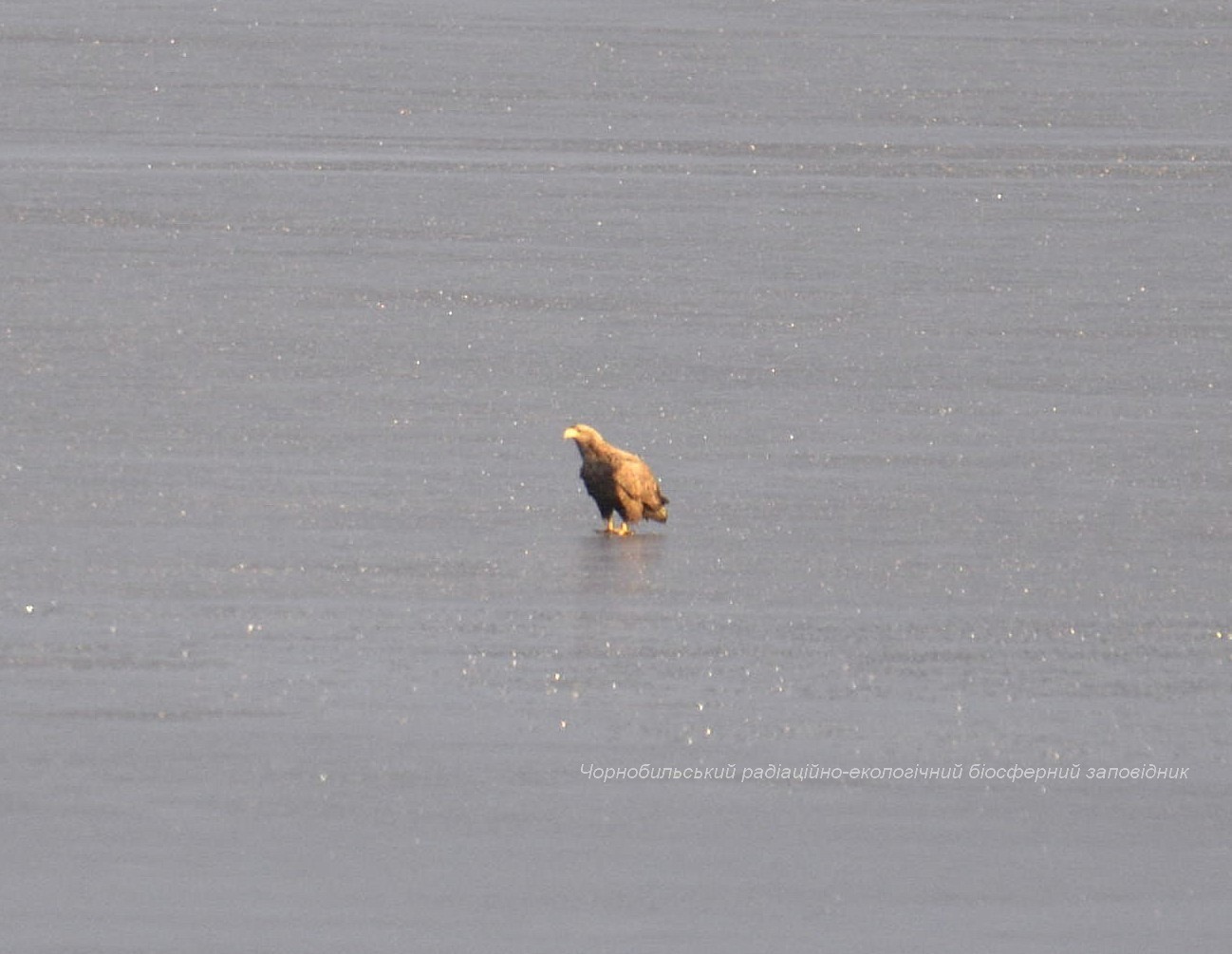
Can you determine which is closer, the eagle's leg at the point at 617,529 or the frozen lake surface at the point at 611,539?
the frozen lake surface at the point at 611,539

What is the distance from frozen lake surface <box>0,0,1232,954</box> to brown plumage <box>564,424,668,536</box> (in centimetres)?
19

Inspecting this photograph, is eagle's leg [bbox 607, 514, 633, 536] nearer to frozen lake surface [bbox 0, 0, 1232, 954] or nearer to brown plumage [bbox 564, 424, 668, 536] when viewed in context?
brown plumage [bbox 564, 424, 668, 536]

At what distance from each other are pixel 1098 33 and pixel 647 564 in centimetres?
1933

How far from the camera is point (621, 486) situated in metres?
10.5

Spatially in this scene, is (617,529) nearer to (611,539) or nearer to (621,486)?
(611,539)

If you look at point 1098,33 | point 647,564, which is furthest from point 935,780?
point 1098,33

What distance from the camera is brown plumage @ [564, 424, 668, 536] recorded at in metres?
10.5

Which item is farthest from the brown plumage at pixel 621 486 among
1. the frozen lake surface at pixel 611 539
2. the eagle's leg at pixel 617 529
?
the frozen lake surface at pixel 611 539

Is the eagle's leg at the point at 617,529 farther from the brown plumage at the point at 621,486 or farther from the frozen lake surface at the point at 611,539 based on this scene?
the frozen lake surface at the point at 611,539

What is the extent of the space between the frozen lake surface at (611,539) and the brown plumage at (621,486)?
194mm

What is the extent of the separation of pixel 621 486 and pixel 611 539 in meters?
0.21

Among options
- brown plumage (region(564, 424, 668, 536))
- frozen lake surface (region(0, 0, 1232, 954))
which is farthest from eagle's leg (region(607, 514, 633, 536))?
frozen lake surface (region(0, 0, 1232, 954))

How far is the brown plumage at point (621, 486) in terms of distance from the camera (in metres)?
10.5

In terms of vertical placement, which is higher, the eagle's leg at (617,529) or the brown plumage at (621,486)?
the brown plumage at (621,486)
